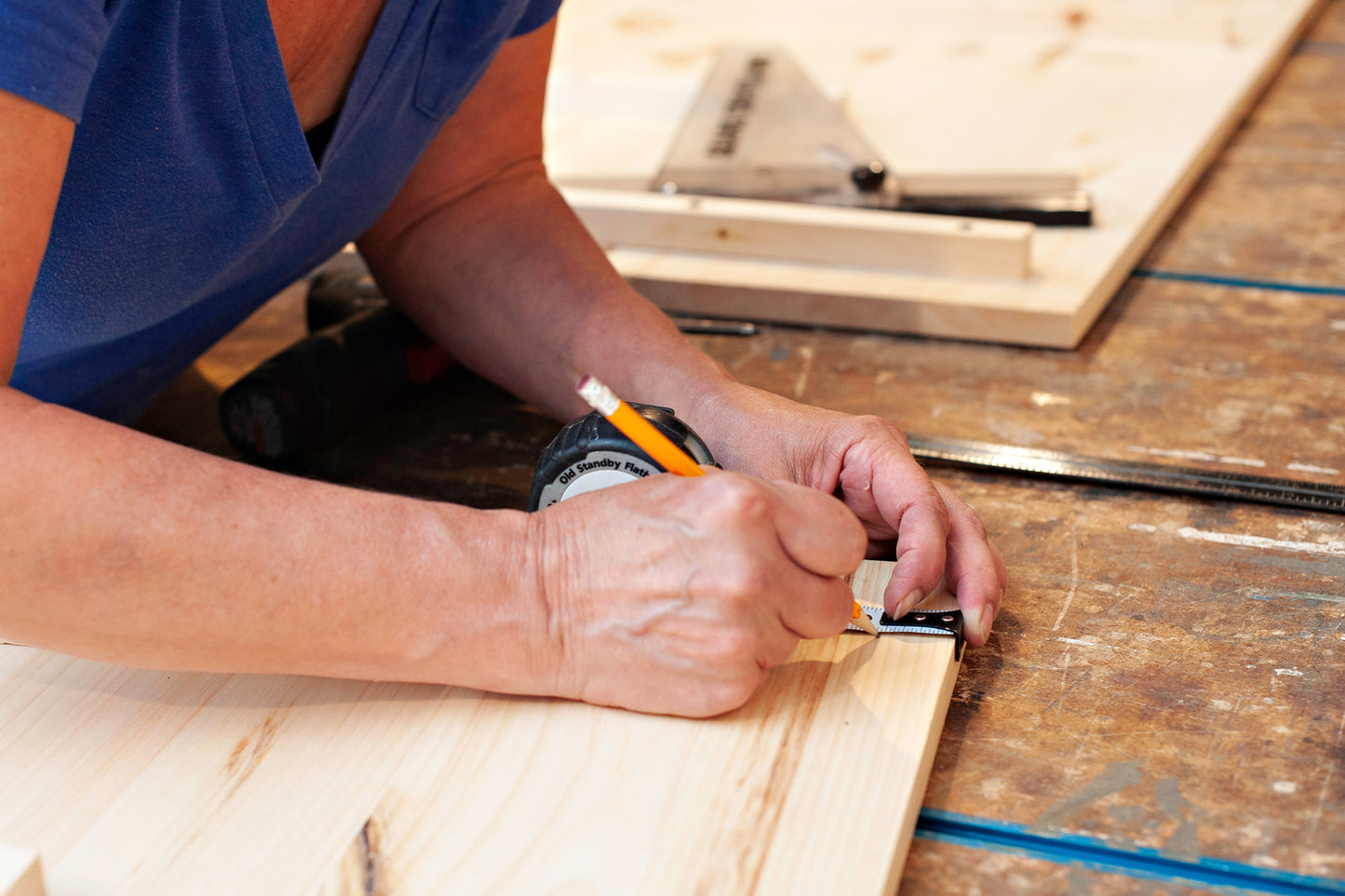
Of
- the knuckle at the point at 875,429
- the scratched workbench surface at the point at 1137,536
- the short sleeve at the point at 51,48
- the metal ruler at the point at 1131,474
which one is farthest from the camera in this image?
the metal ruler at the point at 1131,474

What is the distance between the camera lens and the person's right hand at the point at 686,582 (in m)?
0.81

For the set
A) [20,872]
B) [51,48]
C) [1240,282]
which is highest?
[51,48]

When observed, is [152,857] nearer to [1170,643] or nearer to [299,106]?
[299,106]

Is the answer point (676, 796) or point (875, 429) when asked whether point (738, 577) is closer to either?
point (676, 796)

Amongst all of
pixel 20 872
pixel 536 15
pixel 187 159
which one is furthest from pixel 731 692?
pixel 536 15

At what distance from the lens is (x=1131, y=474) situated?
124 cm

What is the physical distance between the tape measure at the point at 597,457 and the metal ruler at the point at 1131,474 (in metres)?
0.45

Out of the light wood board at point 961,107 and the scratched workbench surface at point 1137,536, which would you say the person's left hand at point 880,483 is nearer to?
the scratched workbench surface at point 1137,536

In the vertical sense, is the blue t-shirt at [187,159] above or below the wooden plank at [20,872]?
above

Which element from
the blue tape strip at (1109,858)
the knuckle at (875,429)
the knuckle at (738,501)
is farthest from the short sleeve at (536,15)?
the blue tape strip at (1109,858)

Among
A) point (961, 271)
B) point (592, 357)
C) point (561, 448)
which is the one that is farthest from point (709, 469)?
point (961, 271)

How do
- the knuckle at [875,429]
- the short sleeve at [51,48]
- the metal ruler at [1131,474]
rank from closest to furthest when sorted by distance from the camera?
1. the short sleeve at [51,48]
2. the knuckle at [875,429]
3. the metal ruler at [1131,474]

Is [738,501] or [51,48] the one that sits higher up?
[51,48]

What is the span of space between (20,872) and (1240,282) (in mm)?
1613
